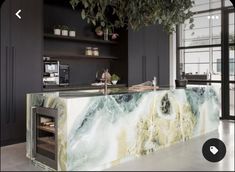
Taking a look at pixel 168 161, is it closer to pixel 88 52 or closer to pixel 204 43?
pixel 88 52

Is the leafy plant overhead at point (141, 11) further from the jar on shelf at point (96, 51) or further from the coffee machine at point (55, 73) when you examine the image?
the jar on shelf at point (96, 51)

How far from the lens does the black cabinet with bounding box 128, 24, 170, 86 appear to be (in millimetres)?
6113

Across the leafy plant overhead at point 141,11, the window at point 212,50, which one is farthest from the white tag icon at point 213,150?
the window at point 212,50

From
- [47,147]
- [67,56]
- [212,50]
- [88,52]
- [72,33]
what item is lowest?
[47,147]

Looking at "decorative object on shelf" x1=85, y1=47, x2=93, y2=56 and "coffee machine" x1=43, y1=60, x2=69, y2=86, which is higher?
"decorative object on shelf" x1=85, y1=47, x2=93, y2=56

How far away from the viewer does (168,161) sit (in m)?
3.40

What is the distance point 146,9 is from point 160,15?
0.48ft

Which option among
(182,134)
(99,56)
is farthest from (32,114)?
(99,56)

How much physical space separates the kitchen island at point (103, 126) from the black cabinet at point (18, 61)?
0.99 metres

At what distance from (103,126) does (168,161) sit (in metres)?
1.01

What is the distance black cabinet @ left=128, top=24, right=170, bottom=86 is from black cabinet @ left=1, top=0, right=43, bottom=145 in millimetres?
2263

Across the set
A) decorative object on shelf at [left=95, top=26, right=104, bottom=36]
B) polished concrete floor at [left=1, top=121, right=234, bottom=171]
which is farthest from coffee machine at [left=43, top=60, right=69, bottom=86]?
polished concrete floor at [left=1, top=121, right=234, bottom=171]

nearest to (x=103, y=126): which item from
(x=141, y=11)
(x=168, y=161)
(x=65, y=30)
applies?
(x=168, y=161)

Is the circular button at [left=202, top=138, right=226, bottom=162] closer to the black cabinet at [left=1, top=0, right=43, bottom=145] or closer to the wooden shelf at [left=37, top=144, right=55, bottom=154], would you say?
the wooden shelf at [left=37, top=144, right=55, bottom=154]
